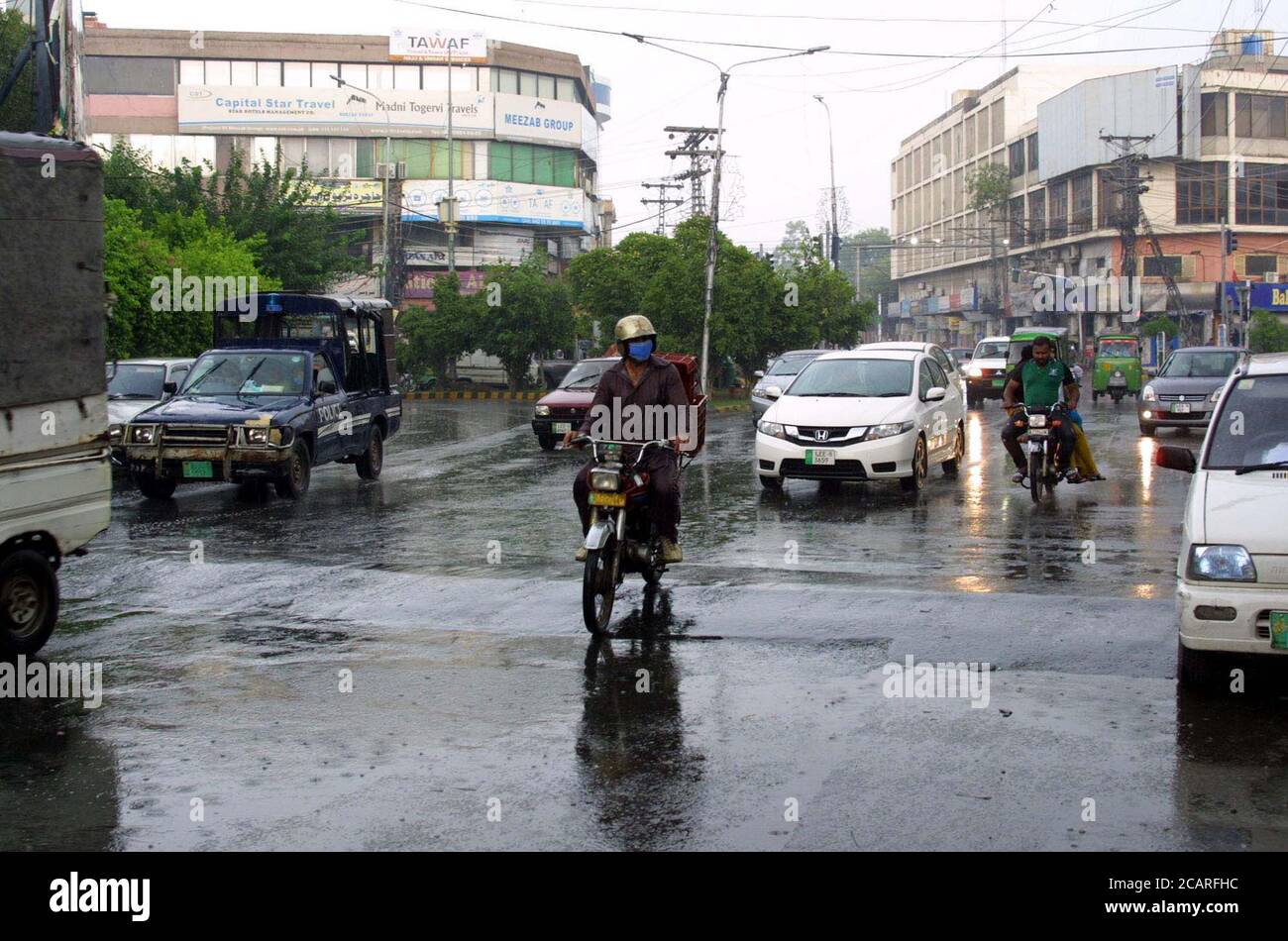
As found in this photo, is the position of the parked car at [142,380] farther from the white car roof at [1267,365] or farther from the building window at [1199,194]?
the building window at [1199,194]

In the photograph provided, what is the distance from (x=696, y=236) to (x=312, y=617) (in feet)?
131

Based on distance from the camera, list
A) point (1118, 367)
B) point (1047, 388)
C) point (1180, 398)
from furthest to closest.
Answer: point (1118, 367), point (1180, 398), point (1047, 388)

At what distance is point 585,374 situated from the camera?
82.7ft

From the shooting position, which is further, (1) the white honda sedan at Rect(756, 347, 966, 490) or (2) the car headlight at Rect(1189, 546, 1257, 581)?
(1) the white honda sedan at Rect(756, 347, 966, 490)

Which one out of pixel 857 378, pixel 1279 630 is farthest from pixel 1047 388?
pixel 1279 630

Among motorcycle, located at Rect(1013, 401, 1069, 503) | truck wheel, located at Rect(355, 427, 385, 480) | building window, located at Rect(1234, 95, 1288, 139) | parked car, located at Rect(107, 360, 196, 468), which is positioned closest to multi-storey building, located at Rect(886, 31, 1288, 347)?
building window, located at Rect(1234, 95, 1288, 139)

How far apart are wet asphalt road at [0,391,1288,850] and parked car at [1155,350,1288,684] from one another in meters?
0.33

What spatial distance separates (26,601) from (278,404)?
865cm

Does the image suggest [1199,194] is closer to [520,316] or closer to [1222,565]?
[520,316]

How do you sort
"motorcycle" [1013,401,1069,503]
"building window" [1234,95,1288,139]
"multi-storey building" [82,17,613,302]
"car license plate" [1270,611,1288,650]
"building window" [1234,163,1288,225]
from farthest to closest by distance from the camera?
"building window" [1234,163,1288,225]
"building window" [1234,95,1288,139]
"multi-storey building" [82,17,613,302]
"motorcycle" [1013,401,1069,503]
"car license plate" [1270,611,1288,650]

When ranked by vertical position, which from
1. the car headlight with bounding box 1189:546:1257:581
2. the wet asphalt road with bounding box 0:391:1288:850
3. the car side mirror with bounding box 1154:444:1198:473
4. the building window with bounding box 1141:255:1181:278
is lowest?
the wet asphalt road with bounding box 0:391:1288:850

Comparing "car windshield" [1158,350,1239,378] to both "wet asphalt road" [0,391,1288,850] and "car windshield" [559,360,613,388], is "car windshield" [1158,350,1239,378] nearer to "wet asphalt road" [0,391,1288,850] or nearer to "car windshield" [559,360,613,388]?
"car windshield" [559,360,613,388]

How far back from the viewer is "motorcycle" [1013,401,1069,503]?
15281 millimetres

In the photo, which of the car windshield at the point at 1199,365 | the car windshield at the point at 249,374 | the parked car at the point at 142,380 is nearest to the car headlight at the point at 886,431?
the car windshield at the point at 249,374
